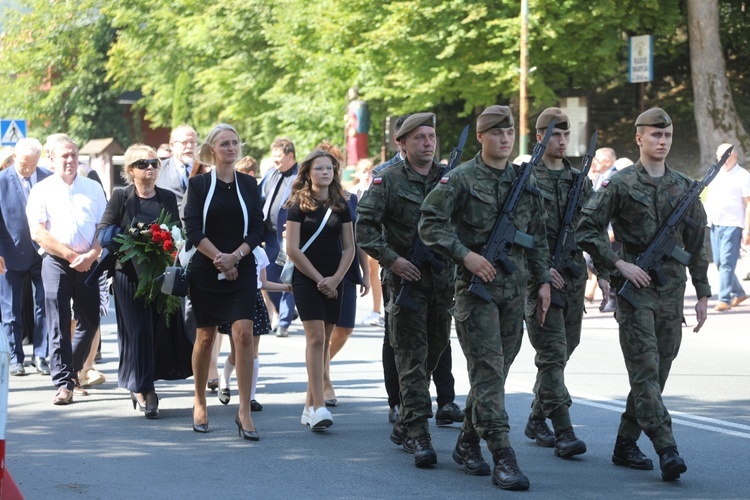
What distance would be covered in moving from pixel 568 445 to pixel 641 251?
1219 mm

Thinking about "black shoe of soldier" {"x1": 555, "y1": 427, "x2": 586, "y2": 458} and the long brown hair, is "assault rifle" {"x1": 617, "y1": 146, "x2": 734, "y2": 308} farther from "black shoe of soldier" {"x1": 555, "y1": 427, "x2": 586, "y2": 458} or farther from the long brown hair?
the long brown hair

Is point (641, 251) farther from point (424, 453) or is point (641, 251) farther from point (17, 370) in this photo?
point (17, 370)

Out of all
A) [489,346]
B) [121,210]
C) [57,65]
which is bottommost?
[489,346]

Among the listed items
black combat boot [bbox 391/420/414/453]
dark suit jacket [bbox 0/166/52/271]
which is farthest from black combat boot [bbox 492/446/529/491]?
dark suit jacket [bbox 0/166/52/271]

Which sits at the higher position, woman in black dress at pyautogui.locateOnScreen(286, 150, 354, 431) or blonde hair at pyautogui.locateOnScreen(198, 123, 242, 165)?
blonde hair at pyautogui.locateOnScreen(198, 123, 242, 165)

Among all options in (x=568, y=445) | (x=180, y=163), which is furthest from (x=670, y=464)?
(x=180, y=163)

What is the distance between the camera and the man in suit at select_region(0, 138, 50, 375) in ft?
37.5

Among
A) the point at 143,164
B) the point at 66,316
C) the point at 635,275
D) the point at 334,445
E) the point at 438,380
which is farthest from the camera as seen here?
the point at 66,316

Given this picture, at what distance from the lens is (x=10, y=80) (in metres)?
54.9

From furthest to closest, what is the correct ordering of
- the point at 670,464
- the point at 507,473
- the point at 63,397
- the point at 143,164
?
A: the point at 63,397 → the point at 143,164 → the point at 670,464 → the point at 507,473

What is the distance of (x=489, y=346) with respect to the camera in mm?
6855

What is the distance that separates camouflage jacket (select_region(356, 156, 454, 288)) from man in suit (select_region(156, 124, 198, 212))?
140 inches

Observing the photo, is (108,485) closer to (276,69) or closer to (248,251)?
(248,251)

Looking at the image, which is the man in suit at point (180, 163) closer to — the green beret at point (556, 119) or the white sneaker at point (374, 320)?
the green beret at point (556, 119)
